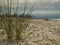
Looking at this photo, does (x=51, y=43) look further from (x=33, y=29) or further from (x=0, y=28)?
(x=0, y=28)

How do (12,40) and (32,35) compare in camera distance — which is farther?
(32,35)

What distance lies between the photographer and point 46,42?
367cm

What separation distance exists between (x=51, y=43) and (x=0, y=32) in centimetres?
109

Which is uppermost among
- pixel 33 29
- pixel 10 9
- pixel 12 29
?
pixel 10 9

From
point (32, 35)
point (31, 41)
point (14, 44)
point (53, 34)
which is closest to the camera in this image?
point (14, 44)

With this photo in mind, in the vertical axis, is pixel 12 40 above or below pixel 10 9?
below

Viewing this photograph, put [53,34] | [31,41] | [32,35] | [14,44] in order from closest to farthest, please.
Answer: [14,44] < [31,41] < [32,35] < [53,34]

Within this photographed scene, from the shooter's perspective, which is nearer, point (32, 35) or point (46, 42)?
point (46, 42)

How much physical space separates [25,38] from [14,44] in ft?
1.22

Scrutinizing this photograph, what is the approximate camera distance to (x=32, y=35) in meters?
4.02

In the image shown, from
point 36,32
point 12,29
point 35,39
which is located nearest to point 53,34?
point 36,32

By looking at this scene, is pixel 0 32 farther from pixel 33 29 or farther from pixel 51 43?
pixel 51 43

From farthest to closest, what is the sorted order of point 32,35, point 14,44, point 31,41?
point 32,35, point 31,41, point 14,44

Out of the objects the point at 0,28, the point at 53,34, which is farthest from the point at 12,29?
the point at 53,34
